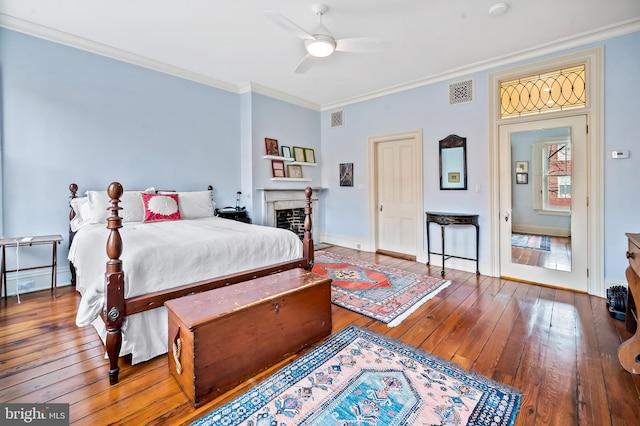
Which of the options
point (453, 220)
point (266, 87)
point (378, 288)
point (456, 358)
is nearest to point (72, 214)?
point (266, 87)

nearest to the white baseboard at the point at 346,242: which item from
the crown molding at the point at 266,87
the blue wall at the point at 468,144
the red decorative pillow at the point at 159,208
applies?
the blue wall at the point at 468,144

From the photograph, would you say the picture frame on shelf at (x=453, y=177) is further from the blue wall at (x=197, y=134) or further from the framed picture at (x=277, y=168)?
the framed picture at (x=277, y=168)

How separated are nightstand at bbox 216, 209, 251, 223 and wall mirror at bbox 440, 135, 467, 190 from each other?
3219mm

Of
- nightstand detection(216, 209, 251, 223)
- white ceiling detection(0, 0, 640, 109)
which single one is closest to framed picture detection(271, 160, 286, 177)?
nightstand detection(216, 209, 251, 223)

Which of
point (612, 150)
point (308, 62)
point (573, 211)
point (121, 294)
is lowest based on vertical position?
point (121, 294)

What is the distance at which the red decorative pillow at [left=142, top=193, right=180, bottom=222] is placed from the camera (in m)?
3.47

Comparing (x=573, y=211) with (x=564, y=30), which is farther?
(x=573, y=211)

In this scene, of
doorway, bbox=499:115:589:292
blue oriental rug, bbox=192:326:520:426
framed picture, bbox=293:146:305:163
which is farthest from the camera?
framed picture, bbox=293:146:305:163

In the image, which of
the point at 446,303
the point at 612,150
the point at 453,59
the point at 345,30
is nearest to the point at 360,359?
the point at 446,303

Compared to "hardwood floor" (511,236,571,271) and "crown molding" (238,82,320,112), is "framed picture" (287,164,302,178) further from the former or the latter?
"hardwood floor" (511,236,571,271)

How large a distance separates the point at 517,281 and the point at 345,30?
3.75m

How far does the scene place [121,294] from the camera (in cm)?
177

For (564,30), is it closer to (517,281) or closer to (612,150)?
(612,150)

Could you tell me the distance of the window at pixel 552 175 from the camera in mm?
3484
